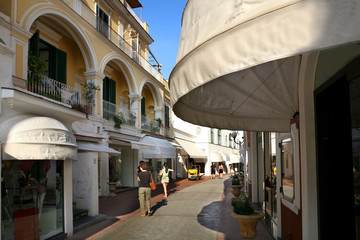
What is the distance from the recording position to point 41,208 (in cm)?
656

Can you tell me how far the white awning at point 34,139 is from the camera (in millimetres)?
5410

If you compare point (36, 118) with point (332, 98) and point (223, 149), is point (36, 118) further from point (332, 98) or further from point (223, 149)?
point (223, 149)

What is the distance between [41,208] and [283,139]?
529 centimetres

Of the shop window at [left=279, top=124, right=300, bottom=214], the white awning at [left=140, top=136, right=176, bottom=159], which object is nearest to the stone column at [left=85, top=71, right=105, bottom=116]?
the white awning at [left=140, top=136, right=176, bottom=159]

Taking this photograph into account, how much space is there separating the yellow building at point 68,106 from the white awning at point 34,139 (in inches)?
0.7

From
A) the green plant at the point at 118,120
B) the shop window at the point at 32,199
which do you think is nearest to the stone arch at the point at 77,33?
the green plant at the point at 118,120

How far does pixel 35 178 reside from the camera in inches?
258

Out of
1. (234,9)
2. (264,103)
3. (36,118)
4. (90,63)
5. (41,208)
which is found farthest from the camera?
(90,63)

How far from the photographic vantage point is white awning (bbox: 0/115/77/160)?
541 cm

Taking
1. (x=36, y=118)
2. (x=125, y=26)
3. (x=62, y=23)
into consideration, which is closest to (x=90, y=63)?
(x=62, y=23)

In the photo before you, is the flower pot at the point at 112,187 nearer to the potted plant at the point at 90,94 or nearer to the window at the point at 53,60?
the potted plant at the point at 90,94

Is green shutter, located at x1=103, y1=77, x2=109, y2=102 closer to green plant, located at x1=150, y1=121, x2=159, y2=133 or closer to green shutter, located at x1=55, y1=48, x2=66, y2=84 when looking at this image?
green shutter, located at x1=55, y1=48, x2=66, y2=84

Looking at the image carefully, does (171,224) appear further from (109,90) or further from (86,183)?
(109,90)

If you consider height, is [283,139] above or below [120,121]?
below
